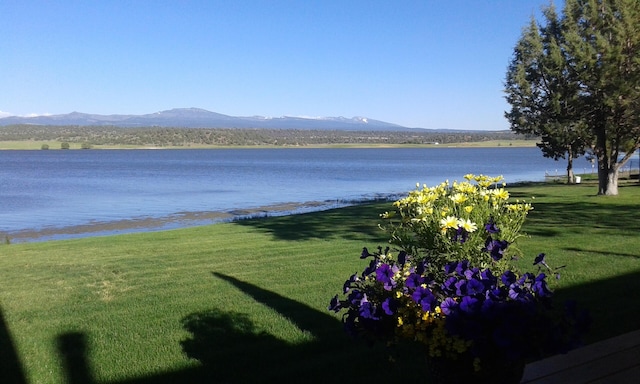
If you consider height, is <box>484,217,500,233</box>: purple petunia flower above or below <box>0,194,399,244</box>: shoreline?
above

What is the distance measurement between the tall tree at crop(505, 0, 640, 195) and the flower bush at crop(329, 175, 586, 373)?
16801 mm

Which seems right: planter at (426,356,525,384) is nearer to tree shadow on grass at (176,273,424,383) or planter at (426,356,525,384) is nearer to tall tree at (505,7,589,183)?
tree shadow on grass at (176,273,424,383)

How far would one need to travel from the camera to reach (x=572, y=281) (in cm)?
684

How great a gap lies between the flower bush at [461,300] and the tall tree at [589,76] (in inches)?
661

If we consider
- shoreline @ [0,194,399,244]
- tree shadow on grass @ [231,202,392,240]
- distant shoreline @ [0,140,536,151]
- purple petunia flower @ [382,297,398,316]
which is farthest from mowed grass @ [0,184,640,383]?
distant shoreline @ [0,140,536,151]

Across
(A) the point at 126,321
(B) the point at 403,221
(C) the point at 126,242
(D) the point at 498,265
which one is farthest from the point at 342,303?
(C) the point at 126,242

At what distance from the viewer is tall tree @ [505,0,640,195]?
18.0 metres

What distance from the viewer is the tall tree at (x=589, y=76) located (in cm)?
1802

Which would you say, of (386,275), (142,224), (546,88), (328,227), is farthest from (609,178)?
(386,275)

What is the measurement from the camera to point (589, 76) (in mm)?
18375

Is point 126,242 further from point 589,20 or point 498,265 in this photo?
point 589,20

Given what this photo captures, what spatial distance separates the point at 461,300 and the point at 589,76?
18.0 metres

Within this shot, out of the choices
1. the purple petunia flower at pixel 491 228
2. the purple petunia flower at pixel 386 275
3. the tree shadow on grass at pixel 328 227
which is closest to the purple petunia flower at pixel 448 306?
the purple petunia flower at pixel 386 275

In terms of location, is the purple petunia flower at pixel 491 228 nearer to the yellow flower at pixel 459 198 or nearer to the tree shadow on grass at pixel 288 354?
the yellow flower at pixel 459 198
